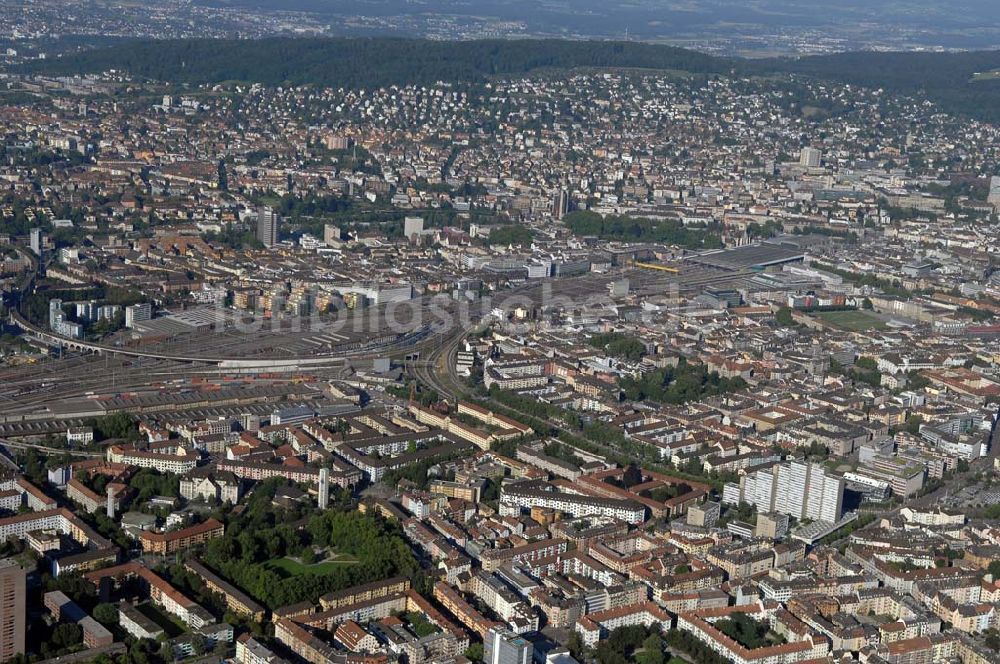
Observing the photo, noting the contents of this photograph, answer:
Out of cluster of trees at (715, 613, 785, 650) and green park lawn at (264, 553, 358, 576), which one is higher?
cluster of trees at (715, 613, 785, 650)

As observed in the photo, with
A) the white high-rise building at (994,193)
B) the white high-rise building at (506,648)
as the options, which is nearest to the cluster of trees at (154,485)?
the white high-rise building at (506,648)

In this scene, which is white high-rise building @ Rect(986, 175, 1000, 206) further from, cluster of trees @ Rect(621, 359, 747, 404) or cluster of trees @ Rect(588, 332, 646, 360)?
cluster of trees @ Rect(621, 359, 747, 404)

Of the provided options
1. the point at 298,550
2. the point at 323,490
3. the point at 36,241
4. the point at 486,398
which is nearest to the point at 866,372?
the point at 486,398

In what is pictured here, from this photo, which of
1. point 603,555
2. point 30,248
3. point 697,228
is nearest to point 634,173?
point 697,228

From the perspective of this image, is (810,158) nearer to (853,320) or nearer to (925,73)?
(925,73)

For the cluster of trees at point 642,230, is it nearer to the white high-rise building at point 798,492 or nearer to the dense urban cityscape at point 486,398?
the dense urban cityscape at point 486,398

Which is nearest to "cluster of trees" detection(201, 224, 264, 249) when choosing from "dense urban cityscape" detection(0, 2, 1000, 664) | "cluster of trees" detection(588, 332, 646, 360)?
"dense urban cityscape" detection(0, 2, 1000, 664)
